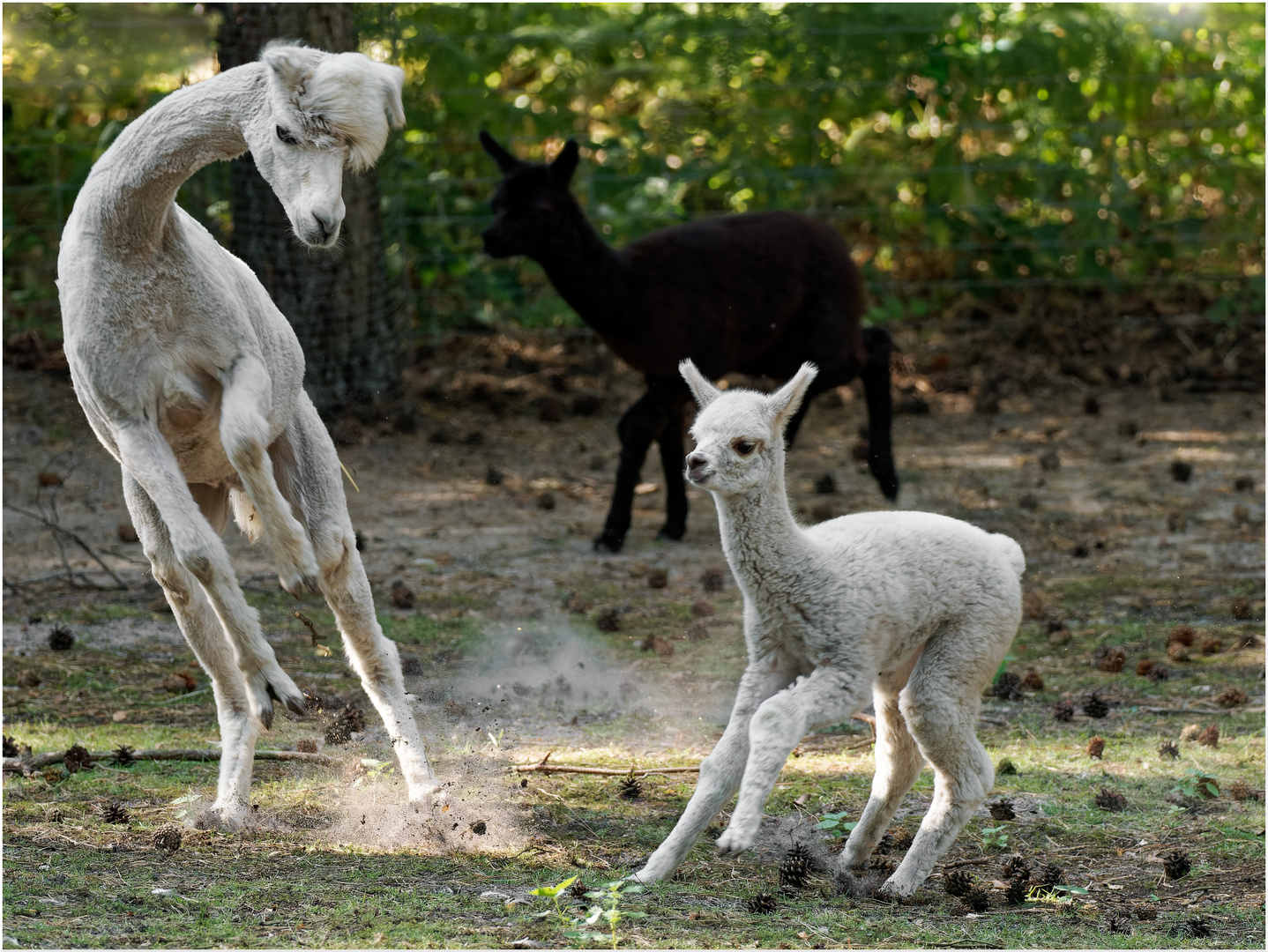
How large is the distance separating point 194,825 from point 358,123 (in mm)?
2495

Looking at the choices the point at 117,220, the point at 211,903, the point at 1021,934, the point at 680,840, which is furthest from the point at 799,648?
the point at 117,220

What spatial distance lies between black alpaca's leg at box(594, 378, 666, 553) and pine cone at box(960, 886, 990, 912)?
439 cm

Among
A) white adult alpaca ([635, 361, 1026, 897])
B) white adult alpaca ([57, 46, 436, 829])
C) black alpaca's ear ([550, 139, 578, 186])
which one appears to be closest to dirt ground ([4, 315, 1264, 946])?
white adult alpaca ([635, 361, 1026, 897])

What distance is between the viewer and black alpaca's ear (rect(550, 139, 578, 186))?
8055 millimetres

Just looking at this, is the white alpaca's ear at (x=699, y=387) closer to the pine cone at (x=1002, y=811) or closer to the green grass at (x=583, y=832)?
the green grass at (x=583, y=832)

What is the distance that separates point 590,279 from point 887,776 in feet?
14.4

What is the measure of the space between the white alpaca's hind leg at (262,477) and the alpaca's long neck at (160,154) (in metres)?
0.59

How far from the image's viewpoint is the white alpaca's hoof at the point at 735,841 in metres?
3.68

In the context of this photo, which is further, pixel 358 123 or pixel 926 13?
pixel 926 13

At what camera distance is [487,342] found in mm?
12500

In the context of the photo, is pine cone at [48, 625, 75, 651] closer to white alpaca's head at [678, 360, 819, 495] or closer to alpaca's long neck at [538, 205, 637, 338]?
alpaca's long neck at [538, 205, 637, 338]

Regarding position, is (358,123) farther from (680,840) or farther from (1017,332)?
(1017,332)

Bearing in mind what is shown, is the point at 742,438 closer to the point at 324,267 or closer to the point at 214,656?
the point at 214,656

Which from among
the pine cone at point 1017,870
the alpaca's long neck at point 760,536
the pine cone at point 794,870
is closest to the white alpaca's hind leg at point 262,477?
the alpaca's long neck at point 760,536
